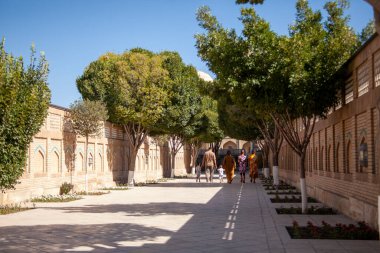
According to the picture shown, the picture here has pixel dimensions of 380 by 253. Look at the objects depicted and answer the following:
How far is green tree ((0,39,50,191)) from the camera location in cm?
1479

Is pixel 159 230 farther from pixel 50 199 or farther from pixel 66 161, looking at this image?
pixel 66 161

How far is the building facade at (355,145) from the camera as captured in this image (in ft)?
36.9

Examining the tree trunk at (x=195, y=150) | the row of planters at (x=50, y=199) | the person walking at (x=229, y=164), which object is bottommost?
the row of planters at (x=50, y=199)

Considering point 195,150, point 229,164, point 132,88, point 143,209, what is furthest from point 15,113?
point 195,150

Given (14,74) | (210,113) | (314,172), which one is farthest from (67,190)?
(210,113)

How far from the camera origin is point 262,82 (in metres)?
14.3

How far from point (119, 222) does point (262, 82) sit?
548 cm

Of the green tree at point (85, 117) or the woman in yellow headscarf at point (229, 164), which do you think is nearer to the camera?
the green tree at point (85, 117)

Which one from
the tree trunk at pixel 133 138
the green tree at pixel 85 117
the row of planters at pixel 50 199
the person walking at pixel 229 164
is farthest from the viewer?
the tree trunk at pixel 133 138

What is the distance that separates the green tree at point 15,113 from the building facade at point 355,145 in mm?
9354

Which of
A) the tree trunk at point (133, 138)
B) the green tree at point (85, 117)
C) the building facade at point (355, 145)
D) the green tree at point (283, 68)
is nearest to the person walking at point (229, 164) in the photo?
the tree trunk at point (133, 138)

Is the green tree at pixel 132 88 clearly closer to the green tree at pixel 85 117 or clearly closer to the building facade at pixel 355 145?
the green tree at pixel 85 117

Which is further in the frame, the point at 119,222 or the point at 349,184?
the point at 349,184

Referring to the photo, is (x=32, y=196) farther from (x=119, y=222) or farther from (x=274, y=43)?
(x=274, y=43)
